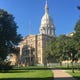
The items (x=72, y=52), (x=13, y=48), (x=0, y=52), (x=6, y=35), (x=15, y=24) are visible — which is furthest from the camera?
(x=13, y=48)

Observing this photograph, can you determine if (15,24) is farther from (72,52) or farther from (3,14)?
(72,52)

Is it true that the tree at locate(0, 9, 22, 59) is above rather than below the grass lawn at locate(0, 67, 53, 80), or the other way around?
above

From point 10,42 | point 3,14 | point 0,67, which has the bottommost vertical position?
point 0,67

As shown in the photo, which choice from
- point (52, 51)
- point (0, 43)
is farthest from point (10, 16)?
point (52, 51)

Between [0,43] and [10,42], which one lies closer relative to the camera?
[0,43]

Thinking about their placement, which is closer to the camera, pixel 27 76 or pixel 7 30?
pixel 27 76

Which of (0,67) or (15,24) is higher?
(15,24)

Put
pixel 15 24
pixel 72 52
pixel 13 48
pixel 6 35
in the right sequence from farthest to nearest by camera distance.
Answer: pixel 13 48 < pixel 15 24 < pixel 6 35 < pixel 72 52

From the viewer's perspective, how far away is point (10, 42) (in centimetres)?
8381

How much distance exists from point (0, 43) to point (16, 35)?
747 inches

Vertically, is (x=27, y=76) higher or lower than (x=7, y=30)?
lower

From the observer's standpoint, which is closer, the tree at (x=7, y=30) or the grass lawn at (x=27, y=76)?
the grass lawn at (x=27, y=76)

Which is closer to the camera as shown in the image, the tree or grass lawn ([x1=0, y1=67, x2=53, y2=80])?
grass lawn ([x1=0, y1=67, x2=53, y2=80])

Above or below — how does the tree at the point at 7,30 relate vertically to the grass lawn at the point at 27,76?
above
